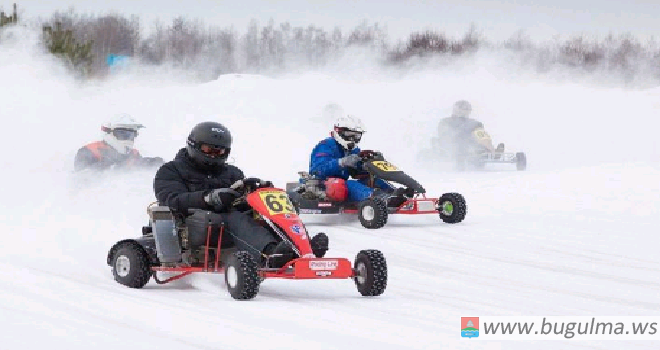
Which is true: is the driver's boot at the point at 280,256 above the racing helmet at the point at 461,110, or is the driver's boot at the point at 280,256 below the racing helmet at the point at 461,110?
below

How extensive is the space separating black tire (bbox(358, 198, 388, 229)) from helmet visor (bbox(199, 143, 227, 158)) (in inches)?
208

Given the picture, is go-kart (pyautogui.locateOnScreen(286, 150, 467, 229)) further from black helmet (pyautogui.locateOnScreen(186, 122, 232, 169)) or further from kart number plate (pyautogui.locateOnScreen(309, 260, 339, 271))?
kart number plate (pyautogui.locateOnScreen(309, 260, 339, 271))

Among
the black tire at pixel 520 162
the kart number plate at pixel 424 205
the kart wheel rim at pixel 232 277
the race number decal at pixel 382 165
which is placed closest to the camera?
the kart wheel rim at pixel 232 277

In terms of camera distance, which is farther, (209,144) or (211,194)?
(209,144)

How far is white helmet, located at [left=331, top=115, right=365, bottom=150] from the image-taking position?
18.1m

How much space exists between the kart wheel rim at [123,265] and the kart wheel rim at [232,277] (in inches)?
48.5

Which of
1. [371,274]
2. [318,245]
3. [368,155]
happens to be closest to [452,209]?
[368,155]

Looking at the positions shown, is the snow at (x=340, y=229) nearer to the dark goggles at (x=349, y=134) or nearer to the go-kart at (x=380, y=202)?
the go-kart at (x=380, y=202)

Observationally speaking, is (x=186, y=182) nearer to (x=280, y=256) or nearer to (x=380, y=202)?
(x=280, y=256)

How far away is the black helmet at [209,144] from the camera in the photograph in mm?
11805

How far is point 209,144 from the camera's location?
11797mm

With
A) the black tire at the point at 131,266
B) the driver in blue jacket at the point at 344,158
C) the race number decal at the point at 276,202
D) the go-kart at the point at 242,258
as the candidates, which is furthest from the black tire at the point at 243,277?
the driver in blue jacket at the point at 344,158

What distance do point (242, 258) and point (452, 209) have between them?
7715 mm

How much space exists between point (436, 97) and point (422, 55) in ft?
32.1
